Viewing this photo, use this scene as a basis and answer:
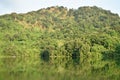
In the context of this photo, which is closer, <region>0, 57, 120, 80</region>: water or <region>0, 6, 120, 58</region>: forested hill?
<region>0, 57, 120, 80</region>: water

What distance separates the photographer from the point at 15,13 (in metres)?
132

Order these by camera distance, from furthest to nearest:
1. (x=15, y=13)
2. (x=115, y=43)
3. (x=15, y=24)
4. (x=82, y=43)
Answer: (x=15, y=13) → (x=15, y=24) → (x=115, y=43) → (x=82, y=43)

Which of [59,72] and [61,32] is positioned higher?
[61,32]

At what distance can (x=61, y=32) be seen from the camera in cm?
11650

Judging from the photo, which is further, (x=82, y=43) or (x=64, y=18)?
(x=64, y=18)

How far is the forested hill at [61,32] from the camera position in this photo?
82375mm

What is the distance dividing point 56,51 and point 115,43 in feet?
54.1

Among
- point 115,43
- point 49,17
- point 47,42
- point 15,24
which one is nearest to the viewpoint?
point 115,43

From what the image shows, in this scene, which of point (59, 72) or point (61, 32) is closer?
point (59, 72)

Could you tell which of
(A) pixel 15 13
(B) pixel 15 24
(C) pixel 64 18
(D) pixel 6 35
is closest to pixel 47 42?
(D) pixel 6 35

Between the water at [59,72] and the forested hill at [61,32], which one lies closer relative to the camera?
the water at [59,72]

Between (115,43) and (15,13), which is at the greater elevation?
(15,13)

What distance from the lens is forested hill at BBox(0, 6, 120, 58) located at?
8238cm

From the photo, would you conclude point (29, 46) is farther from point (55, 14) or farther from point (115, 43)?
point (55, 14)
